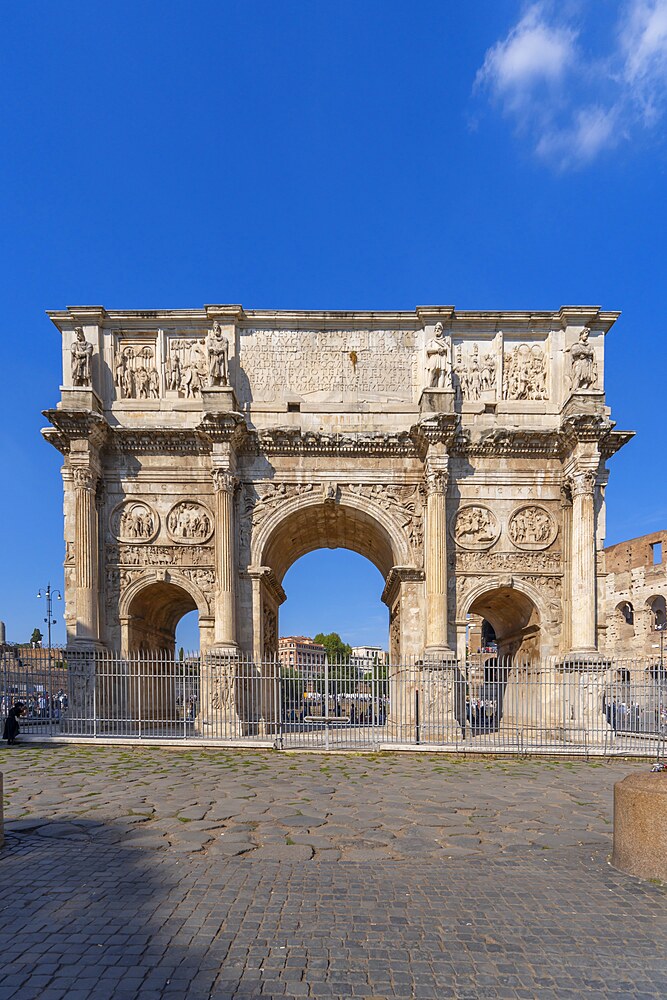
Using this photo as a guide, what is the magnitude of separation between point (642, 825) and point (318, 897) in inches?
104

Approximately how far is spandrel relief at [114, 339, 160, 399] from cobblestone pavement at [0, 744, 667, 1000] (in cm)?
1184

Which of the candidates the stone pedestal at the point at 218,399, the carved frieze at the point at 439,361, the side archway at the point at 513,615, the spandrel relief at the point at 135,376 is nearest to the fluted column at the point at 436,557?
the side archway at the point at 513,615

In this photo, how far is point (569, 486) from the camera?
17.5 meters

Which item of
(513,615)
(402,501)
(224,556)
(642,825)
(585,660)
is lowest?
(585,660)

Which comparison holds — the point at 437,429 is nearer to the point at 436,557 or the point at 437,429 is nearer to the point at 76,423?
the point at 436,557

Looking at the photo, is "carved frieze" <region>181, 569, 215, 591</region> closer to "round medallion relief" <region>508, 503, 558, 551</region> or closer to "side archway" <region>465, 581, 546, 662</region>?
"side archway" <region>465, 581, 546, 662</region>

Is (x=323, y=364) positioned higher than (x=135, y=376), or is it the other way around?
(x=323, y=364)

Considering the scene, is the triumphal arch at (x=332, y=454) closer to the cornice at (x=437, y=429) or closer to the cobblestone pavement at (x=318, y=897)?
the cornice at (x=437, y=429)

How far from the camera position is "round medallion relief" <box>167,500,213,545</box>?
18047mm

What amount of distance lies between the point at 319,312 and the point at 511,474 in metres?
7.01

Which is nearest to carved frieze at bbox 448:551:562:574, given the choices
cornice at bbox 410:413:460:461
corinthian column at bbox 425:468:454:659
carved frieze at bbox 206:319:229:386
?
corinthian column at bbox 425:468:454:659

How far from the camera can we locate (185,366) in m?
18.5

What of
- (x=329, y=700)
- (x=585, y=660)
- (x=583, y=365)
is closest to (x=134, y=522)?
(x=329, y=700)

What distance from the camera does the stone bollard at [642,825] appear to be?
5133 mm
